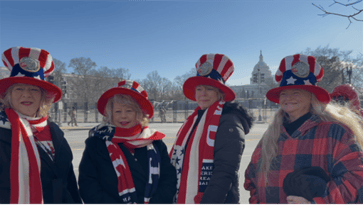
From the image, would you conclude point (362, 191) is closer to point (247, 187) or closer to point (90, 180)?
point (247, 187)

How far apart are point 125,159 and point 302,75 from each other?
5.55ft

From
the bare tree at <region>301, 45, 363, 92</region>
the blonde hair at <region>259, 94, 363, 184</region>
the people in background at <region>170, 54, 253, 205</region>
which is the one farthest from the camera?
the bare tree at <region>301, 45, 363, 92</region>

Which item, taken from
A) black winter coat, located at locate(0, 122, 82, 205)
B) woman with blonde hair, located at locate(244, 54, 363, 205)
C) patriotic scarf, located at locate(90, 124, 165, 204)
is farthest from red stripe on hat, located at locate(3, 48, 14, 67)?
woman with blonde hair, located at locate(244, 54, 363, 205)

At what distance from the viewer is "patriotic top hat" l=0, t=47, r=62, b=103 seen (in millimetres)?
2197

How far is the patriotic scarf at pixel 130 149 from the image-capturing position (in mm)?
2189

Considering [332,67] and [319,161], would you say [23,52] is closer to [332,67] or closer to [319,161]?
[319,161]

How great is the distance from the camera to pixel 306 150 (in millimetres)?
2025

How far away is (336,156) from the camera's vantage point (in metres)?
1.88

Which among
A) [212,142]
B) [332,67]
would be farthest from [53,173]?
[332,67]

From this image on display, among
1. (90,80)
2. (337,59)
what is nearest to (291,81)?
(337,59)

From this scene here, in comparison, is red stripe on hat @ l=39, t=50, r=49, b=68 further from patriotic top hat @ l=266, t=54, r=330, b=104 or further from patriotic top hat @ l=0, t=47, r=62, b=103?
patriotic top hat @ l=266, t=54, r=330, b=104

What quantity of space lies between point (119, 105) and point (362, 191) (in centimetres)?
201

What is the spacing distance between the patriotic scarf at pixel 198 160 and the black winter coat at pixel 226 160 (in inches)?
2.7

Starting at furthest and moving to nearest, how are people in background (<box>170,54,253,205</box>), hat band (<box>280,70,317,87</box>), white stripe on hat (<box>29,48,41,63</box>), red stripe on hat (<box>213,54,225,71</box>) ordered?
red stripe on hat (<box>213,54,225,71</box>)
white stripe on hat (<box>29,48,41,63</box>)
hat band (<box>280,70,317,87</box>)
people in background (<box>170,54,253,205</box>)
